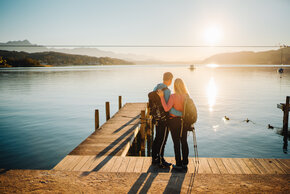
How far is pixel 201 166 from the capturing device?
20.3ft

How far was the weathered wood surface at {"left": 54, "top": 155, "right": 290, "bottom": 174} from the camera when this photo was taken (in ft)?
19.2

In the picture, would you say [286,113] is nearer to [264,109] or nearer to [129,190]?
[264,109]

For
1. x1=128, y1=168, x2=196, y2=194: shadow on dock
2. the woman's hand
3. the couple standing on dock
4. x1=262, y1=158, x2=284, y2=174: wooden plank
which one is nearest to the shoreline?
x1=128, y1=168, x2=196, y2=194: shadow on dock

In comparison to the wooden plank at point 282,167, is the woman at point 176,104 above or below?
above

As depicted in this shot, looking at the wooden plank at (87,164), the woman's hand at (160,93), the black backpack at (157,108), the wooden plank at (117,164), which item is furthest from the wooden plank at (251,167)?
the wooden plank at (87,164)

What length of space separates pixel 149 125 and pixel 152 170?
5030 mm

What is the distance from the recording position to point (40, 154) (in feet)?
44.1

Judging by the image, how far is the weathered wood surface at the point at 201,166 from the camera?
5.84 meters

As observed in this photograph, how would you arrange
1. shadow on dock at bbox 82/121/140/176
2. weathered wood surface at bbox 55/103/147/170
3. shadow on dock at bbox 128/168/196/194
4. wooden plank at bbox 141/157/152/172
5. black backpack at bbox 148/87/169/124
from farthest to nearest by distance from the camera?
weathered wood surface at bbox 55/103/147/170 → shadow on dock at bbox 82/121/140/176 → wooden plank at bbox 141/157/152/172 → black backpack at bbox 148/87/169/124 → shadow on dock at bbox 128/168/196/194

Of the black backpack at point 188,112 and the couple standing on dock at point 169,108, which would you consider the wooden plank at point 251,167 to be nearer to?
the couple standing on dock at point 169,108

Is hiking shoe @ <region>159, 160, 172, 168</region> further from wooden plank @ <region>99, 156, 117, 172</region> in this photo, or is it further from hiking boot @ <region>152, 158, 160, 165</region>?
wooden plank @ <region>99, 156, 117, 172</region>

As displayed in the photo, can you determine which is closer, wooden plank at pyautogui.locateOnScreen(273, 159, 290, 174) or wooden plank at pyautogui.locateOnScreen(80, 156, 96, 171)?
wooden plank at pyautogui.locateOnScreen(273, 159, 290, 174)

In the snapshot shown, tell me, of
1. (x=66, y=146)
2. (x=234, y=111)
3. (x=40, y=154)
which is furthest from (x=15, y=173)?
(x=234, y=111)

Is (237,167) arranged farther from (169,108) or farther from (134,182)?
(134,182)
